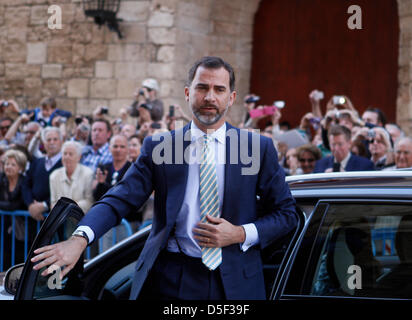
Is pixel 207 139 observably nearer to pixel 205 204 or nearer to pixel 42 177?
pixel 205 204

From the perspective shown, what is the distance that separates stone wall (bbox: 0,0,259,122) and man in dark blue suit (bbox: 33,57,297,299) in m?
8.49

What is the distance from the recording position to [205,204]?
2.53 meters

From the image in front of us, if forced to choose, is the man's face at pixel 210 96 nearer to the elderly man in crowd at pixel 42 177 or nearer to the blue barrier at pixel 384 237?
the blue barrier at pixel 384 237

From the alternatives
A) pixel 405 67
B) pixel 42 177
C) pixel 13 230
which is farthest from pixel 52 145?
pixel 405 67

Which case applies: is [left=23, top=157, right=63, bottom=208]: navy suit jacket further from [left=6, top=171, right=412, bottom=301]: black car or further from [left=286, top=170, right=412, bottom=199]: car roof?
[left=286, top=170, right=412, bottom=199]: car roof

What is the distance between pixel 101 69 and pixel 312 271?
9.54m

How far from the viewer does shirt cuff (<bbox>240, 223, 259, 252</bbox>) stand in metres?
2.48

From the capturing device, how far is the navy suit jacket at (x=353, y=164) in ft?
19.5

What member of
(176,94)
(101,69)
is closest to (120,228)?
(176,94)

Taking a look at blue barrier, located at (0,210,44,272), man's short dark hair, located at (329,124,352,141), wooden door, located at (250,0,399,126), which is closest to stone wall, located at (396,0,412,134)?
wooden door, located at (250,0,399,126)
